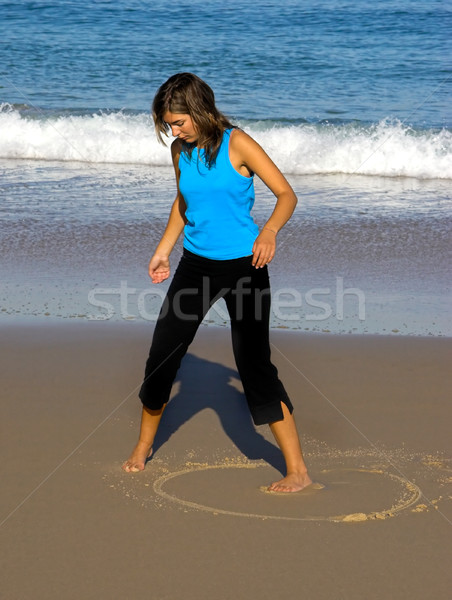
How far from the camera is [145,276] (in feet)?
21.0

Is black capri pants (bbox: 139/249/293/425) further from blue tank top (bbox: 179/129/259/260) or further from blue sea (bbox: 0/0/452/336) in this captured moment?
blue sea (bbox: 0/0/452/336)

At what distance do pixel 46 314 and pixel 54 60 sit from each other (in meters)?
14.5

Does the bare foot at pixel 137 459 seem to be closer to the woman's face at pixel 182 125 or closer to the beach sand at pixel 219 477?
the beach sand at pixel 219 477

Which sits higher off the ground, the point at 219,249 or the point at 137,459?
the point at 219,249

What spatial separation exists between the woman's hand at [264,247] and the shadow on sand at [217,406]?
3.50 ft

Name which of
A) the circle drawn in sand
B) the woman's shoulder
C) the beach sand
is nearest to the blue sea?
the beach sand

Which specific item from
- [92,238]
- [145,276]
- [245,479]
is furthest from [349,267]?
[245,479]

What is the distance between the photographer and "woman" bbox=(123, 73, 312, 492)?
2908 mm

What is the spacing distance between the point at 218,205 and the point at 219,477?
1.16m

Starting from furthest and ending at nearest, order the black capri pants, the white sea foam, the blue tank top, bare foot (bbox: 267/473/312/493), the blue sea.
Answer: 1. the white sea foam
2. the blue sea
3. bare foot (bbox: 267/473/312/493)
4. the black capri pants
5. the blue tank top

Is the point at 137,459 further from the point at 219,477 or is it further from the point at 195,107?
the point at 195,107

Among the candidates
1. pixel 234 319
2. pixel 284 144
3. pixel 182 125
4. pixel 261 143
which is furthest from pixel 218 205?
pixel 261 143

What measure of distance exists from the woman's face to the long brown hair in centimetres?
1

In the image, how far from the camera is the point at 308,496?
124 inches
